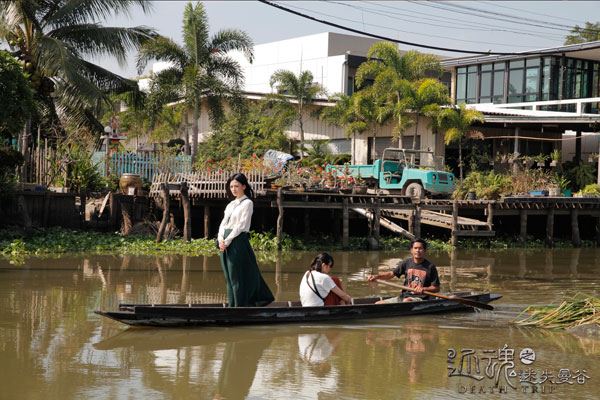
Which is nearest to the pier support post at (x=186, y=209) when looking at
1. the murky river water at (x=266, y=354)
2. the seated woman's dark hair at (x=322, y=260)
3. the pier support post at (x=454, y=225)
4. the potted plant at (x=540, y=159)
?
the murky river water at (x=266, y=354)

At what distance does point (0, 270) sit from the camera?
55.4 feet

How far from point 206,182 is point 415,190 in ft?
27.2

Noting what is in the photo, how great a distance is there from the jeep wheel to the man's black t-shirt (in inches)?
622

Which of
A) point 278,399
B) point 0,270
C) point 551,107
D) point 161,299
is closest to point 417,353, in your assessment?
point 278,399

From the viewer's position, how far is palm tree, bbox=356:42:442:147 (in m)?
33.2

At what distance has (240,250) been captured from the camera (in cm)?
1075

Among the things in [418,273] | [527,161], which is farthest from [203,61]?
[418,273]

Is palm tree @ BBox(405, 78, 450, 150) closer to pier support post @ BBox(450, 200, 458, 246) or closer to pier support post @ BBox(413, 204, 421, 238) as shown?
pier support post @ BBox(450, 200, 458, 246)

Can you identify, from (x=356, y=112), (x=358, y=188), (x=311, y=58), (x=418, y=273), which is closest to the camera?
(x=418, y=273)

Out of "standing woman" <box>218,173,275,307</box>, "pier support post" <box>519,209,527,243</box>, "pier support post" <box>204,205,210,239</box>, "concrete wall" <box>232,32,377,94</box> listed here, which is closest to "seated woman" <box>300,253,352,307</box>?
"standing woman" <box>218,173,275,307</box>

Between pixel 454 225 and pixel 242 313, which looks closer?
pixel 242 313

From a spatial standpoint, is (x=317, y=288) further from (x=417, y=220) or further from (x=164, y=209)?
(x=417, y=220)

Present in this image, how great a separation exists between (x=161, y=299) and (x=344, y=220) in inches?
438

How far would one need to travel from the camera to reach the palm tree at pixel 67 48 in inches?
928
